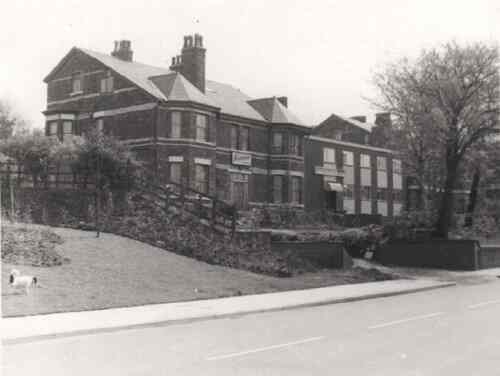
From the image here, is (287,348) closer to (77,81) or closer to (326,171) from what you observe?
(77,81)

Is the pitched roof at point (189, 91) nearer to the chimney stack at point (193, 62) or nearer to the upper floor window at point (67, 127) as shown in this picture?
the chimney stack at point (193, 62)

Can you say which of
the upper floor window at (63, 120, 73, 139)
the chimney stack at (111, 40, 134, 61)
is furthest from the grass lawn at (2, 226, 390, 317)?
the chimney stack at (111, 40, 134, 61)

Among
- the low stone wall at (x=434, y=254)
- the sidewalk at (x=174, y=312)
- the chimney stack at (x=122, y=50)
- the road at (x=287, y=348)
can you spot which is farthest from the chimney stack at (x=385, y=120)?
the road at (x=287, y=348)

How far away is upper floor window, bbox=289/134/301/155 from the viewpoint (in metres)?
42.6

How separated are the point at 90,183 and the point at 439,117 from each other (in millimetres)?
15944

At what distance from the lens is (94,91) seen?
126 feet

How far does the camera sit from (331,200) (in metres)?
50.8

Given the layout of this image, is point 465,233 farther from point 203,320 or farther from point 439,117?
point 203,320

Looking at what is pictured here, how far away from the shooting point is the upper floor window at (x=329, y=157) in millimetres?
51344

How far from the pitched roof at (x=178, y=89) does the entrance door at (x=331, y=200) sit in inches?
652

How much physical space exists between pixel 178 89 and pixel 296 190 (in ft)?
38.5

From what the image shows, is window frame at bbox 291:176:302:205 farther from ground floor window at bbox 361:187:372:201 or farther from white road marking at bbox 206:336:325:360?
white road marking at bbox 206:336:325:360

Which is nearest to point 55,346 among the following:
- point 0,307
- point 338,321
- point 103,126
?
point 0,307

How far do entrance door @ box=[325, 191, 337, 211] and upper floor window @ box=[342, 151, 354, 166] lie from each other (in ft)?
15.2
